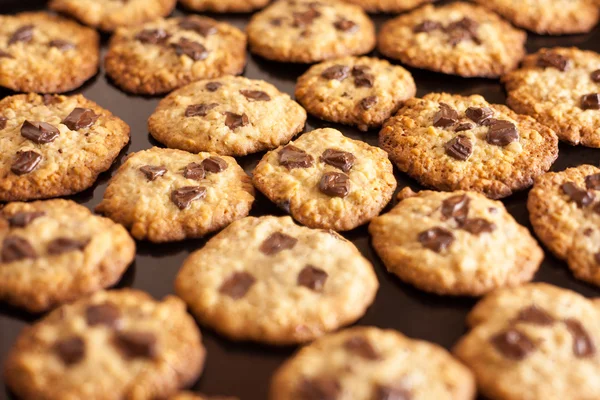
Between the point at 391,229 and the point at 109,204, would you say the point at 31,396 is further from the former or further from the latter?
the point at 391,229

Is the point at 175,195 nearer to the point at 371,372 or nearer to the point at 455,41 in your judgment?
the point at 371,372

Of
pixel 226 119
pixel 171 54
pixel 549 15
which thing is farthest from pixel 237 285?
pixel 549 15

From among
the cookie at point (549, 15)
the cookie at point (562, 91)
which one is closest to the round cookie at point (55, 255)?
the cookie at point (562, 91)

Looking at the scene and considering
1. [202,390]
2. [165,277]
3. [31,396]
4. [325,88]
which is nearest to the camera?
[31,396]

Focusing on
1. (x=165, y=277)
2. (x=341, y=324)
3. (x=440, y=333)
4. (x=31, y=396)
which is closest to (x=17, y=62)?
(x=165, y=277)

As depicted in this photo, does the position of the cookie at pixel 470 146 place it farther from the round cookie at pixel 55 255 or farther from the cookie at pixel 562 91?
the round cookie at pixel 55 255

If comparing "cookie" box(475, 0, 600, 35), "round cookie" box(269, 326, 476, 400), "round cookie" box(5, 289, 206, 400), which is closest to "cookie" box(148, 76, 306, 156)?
"round cookie" box(5, 289, 206, 400)

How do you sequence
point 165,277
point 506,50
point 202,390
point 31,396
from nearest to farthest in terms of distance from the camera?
1. point 31,396
2. point 202,390
3. point 165,277
4. point 506,50
